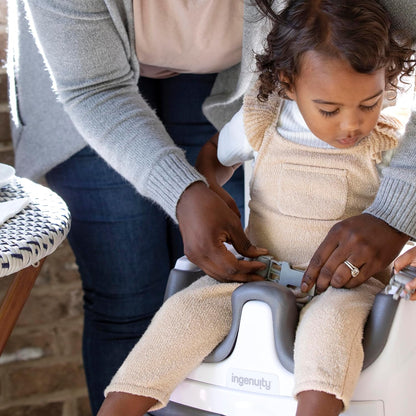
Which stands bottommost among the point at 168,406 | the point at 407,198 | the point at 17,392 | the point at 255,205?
the point at 17,392

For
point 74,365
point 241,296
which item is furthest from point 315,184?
point 74,365

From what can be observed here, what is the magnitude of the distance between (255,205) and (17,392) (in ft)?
3.25

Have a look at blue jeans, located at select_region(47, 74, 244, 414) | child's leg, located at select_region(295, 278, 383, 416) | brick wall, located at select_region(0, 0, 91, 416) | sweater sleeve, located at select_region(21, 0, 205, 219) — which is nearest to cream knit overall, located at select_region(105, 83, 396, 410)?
child's leg, located at select_region(295, 278, 383, 416)

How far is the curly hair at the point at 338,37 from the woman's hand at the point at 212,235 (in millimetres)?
223

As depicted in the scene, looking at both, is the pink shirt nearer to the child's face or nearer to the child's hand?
the child's face

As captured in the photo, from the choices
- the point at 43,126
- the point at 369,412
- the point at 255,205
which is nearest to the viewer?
the point at 369,412

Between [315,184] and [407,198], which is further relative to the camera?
[315,184]

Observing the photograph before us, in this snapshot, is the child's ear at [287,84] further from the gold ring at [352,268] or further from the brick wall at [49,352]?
the brick wall at [49,352]

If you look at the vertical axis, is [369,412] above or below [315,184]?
below

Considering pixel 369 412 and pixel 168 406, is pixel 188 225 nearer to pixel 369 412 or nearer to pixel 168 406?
pixel 168 406

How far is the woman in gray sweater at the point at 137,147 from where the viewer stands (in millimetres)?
1009

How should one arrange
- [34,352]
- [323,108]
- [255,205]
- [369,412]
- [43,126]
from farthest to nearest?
[34,352], [43,126], [255,205], [323,108], [369,412]

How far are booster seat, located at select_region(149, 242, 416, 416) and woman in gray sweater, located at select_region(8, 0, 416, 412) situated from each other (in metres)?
0.09

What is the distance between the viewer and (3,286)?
1.05 metres
